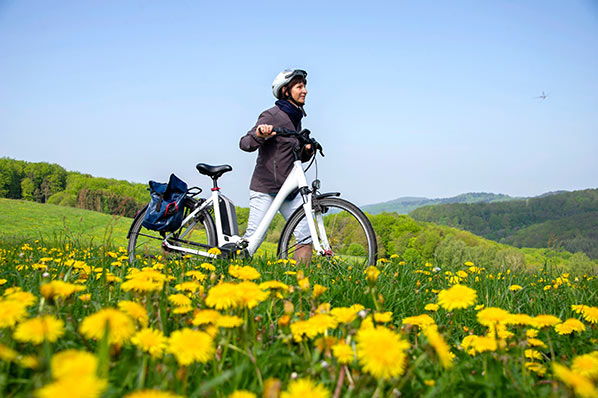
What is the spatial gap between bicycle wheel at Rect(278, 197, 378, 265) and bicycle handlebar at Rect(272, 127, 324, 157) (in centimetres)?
73

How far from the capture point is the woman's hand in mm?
4578

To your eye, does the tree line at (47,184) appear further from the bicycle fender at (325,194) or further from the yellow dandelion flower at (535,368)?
the yellow dandelion flower at (535,368)

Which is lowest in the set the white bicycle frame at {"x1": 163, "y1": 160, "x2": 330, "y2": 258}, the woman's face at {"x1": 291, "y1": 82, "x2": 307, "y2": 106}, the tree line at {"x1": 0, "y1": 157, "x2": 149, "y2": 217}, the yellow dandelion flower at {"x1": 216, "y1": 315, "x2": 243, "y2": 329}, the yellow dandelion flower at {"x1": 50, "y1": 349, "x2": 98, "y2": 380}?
the yellow dandelion flower at {"x1": 216, "y1": 315, "x2": 243, "y2": 329}

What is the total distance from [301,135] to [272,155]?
1.76 ft

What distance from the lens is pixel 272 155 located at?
5.05 meters

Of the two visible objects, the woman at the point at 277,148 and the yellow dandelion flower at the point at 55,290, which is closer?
the yellow dandelion flower at the point at 55,290

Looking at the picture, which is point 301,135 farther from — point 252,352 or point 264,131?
point 252,352

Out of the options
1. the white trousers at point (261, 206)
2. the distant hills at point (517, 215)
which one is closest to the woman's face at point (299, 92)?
the white trousers at point (261, 206)

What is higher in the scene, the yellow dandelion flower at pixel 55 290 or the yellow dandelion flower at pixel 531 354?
the yellow dandelion flower at pixel 55 290

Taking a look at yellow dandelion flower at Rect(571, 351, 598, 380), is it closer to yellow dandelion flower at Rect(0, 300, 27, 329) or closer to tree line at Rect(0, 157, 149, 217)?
yellow dandelion flower at Rect(0, 300, 27, 329)

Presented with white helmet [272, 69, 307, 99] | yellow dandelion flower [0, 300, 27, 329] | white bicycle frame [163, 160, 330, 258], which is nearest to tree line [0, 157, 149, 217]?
white bicycle frame [163, 160, 330, 258]

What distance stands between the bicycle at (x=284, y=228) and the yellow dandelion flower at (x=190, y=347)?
3.03 m

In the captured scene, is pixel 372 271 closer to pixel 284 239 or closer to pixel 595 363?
pixel 595 363

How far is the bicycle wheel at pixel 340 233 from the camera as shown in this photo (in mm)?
4086
